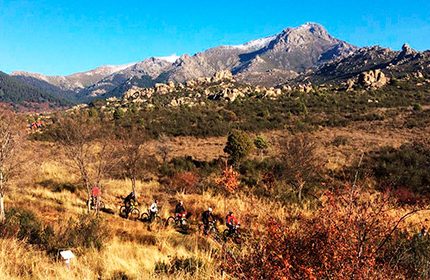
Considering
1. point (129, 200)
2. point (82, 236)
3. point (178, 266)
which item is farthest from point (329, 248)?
point (129, 200)

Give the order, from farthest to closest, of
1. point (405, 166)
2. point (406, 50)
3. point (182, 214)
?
point (406, 50) → point (405, 166) → point (182, 214)

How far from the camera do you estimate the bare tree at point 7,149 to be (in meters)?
12.2

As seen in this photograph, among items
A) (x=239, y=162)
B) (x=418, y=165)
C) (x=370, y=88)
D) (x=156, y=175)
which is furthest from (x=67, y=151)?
(x=370, y=88)

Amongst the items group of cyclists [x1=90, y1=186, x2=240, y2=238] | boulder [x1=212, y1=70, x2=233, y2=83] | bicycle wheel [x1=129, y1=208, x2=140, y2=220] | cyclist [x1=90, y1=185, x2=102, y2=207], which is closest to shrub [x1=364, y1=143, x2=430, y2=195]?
group of cyclists [x1=90, y1=186, x2=240, y2=238]

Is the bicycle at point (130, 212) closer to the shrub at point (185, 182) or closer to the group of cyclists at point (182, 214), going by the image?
the group of cyclists at point (182, 214)

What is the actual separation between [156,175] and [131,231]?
42.5 feet

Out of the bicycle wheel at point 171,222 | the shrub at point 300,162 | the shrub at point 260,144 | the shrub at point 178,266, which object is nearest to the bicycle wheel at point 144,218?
the bicycle wheel at point 171,222

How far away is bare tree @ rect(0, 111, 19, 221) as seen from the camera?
480 inches

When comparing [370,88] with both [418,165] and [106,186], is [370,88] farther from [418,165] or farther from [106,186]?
[106,186]

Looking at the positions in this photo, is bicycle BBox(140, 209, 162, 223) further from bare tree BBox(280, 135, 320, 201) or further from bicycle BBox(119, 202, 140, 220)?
bare tree BBox(280, 135, 320, 201)

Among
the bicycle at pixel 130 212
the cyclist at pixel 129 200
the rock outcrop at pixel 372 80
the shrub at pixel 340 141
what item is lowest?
the bicycle at pixel 130 212

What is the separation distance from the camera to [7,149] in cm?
1252

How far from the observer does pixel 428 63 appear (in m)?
105

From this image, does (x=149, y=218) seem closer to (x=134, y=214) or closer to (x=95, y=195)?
(x=134, y=214)
